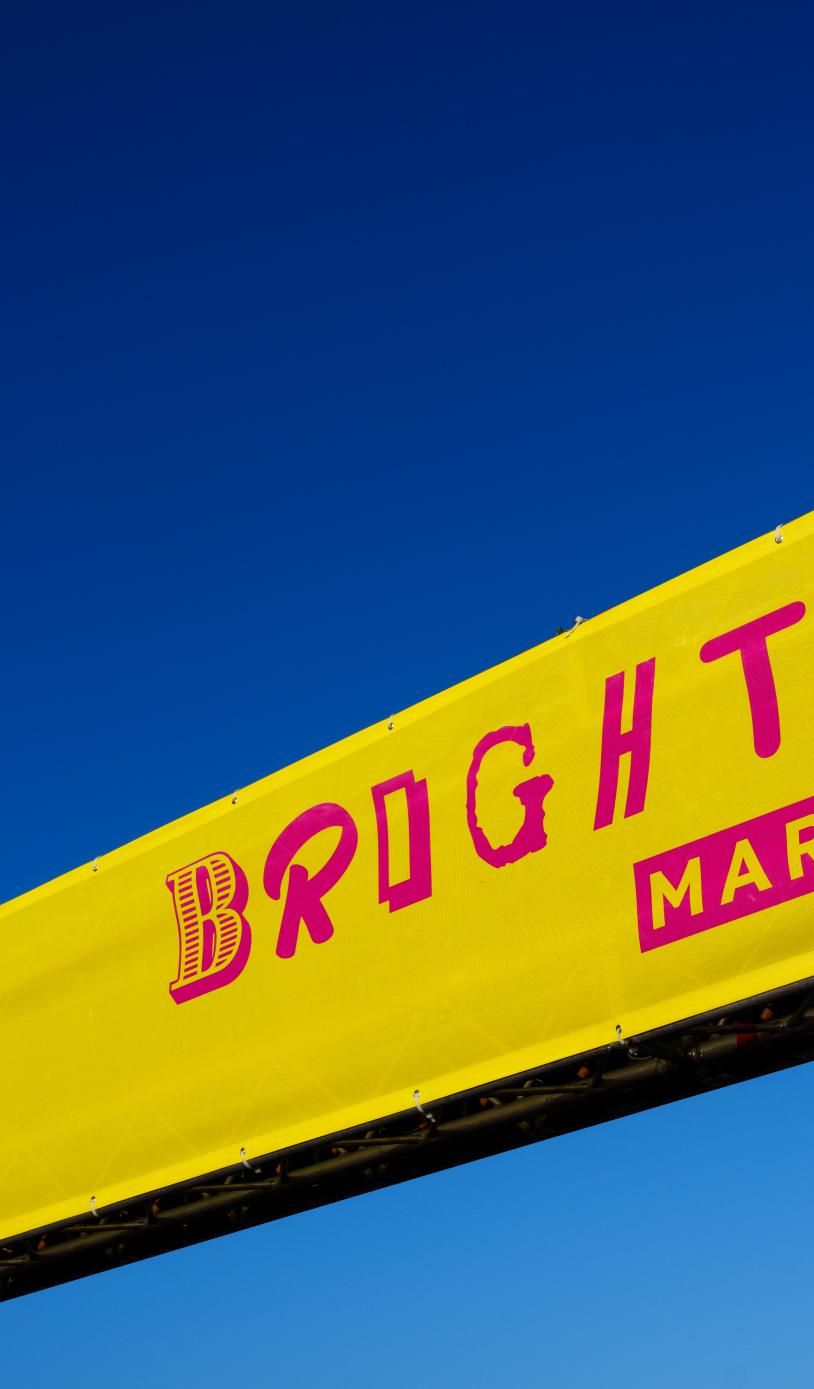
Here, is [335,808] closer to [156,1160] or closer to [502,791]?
[502,791]

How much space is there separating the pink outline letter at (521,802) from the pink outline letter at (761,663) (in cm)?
120

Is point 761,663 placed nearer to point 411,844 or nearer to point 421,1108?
point 411,844

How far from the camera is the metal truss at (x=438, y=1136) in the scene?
715cm

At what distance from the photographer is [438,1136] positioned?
8258mm

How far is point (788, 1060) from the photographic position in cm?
716

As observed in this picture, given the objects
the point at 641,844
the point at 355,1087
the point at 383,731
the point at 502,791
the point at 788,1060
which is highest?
the point at 383,731

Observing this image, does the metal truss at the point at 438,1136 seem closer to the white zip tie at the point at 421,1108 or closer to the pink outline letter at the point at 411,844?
the white zip tie at the point at 421,1108

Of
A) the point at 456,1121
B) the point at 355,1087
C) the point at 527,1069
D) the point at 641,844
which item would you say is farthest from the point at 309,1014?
the point at 641,844

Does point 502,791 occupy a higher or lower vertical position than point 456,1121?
higher

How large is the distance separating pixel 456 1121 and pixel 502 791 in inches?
73.3

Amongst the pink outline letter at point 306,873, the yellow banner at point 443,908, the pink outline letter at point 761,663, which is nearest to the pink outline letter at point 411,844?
the yellow banner at point 443,908

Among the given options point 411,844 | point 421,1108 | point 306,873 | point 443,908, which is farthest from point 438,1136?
point 306,873

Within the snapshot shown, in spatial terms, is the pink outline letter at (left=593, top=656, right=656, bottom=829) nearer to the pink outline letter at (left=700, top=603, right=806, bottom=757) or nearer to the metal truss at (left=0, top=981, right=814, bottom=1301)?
the pink outline letter at (left=700, top=603, right=806, bottom=757)

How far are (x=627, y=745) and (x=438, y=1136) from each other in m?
2.46
